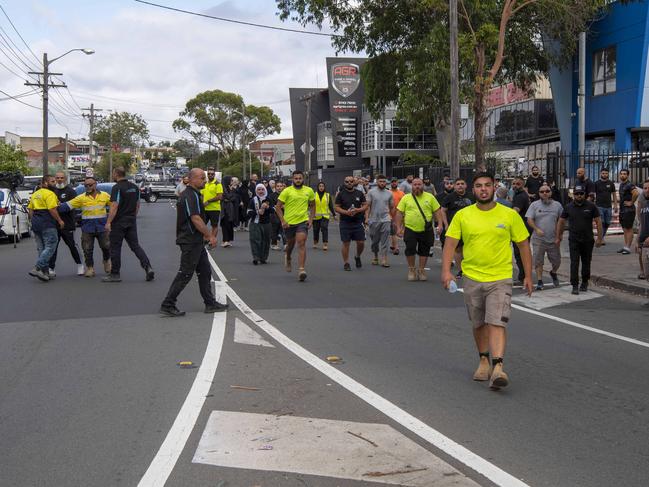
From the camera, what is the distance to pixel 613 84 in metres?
30.5

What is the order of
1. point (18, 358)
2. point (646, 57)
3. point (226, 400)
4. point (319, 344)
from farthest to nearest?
point (646, 57), point (319, 344), point (18, 358), point (226, 400)

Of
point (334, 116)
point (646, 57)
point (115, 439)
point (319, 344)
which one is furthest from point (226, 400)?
point (334, 116)

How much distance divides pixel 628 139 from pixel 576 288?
1901 cm

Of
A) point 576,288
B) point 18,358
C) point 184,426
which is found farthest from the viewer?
point 576,288

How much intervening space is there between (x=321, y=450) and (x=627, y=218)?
1440 cm

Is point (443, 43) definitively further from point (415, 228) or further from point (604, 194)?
point (415, 228)

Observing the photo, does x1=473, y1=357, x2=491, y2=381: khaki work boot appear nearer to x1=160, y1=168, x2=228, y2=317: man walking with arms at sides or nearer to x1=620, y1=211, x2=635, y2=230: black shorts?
x1=160, y1=168, x2=228, y2=317: man walking with arms at sides

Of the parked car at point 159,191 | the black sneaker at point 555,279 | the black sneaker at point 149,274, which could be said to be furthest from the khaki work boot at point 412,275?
the parked car at point 159,191

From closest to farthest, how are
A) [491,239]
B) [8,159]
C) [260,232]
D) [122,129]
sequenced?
[491,239], [260,232], [8,159], [122,129]

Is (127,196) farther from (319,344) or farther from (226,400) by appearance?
(226,400)

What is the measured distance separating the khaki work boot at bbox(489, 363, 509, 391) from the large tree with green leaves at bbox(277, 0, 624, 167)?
67.6ft

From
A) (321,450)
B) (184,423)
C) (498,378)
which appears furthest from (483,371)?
(184,423)

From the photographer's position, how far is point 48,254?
44.9 ft

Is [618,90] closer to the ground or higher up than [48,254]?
higher up
